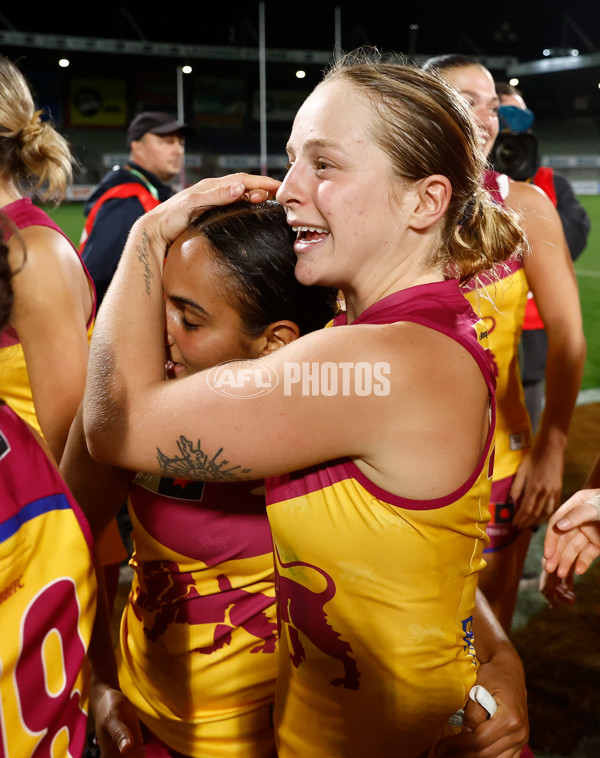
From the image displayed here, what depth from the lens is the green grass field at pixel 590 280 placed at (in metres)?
6.75

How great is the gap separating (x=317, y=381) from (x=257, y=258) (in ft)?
1.22

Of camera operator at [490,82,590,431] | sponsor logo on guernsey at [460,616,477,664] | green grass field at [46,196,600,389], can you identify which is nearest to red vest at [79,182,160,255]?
green grass field at [46,196,600,389]

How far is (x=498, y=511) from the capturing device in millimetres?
2195

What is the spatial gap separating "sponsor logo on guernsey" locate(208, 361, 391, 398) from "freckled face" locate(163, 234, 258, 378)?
0.25m

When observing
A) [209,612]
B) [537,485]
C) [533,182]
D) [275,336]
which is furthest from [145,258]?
[533,182]

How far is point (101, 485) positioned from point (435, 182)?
0.76 metres

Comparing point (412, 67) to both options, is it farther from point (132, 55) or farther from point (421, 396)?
point (132, 55)

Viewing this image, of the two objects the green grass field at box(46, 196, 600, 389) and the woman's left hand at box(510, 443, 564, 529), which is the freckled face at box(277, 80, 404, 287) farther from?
the green grass field at box(46, 196, 600, 389)

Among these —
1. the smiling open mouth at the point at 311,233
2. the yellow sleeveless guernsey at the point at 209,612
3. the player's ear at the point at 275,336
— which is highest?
the smiling open mouth at the point at 311,233

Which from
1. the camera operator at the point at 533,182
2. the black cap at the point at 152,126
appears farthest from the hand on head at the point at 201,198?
the black cap at the point at 152,126

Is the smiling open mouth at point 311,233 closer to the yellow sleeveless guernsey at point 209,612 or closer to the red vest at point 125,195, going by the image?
the yellow sleeveless guernsey at point 209,612

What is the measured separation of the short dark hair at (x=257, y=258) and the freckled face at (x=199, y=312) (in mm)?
19

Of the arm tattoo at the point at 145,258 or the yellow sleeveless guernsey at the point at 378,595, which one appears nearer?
the yellow sleeveless guernsey at the point at 378,595

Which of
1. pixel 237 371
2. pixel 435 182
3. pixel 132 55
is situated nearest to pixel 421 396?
pixel 237 371
